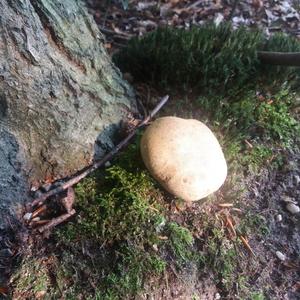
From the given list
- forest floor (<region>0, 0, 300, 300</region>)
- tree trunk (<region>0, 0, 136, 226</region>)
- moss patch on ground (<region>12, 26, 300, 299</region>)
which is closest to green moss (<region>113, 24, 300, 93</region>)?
moss patch on ground (<region>12, 26, 300, 299</region>)

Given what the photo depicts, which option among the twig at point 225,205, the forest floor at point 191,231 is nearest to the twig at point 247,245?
the forest floor at point 191,231

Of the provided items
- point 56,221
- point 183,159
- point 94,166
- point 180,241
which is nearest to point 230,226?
point 180,241

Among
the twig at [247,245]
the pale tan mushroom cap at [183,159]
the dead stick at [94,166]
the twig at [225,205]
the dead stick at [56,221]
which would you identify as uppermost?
the pale tan mushroom cap at [183,159]

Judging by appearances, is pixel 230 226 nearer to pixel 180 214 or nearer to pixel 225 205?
pixel 225 205

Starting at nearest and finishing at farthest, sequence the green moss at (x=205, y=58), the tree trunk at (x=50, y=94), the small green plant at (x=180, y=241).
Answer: the tree trunk at (x=50, y=94) → the small green plant at (x=180, y=241) → the green moss at (x=205, y=58)

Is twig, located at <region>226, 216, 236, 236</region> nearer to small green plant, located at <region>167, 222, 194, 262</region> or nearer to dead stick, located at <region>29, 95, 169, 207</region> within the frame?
small green plant, located at <region>167, 222, 194, 262</region>

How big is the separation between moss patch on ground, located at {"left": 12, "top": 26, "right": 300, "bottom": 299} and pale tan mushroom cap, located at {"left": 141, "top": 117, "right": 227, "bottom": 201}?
8.2 inches

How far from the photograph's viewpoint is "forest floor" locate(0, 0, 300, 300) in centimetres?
223

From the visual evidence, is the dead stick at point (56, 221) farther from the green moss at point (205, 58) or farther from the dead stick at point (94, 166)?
the green moss at point (205, 58)

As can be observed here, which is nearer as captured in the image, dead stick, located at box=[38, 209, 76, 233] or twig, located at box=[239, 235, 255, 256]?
dead stick, located at box=[38, 209, 76, 233]

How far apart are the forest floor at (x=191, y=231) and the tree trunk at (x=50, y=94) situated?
0.88 ft

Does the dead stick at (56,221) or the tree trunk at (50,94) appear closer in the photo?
the tree trunk at (50,94)

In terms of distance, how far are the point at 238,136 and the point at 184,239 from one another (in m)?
0.95

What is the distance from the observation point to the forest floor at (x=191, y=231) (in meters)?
2.23
